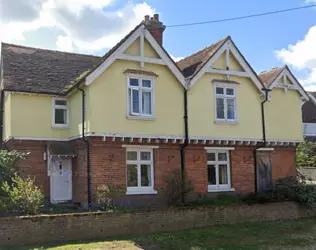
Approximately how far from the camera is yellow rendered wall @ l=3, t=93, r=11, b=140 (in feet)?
62.6

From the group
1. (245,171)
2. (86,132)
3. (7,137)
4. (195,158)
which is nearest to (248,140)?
(245,171)

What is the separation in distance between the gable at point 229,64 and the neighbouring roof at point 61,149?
706 centimetres

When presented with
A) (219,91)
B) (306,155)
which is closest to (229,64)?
(219,91)

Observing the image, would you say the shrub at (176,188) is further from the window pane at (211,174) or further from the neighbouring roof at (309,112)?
the neighbouring roof at (309,112)

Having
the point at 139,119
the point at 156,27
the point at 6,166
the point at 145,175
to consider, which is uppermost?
the point at 156,27

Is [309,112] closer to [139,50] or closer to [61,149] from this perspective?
[139,50]

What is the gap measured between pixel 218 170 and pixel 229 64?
5.39 meters

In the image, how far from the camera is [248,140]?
2112 centimetres

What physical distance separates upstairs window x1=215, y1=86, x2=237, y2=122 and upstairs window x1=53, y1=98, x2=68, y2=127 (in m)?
7.31

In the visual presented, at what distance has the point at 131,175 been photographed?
18625mm

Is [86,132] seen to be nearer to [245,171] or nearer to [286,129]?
[245,171]

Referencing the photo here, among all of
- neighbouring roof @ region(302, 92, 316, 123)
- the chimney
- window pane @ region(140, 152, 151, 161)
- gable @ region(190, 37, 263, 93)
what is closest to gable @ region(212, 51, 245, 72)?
gable @ region(190, 37, 263, 93)

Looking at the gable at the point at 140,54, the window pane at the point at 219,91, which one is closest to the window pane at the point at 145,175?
the gable at the point at 140,54

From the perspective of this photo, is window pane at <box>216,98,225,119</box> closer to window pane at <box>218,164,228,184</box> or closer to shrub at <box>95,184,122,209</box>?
window pane at <box>218,164,228,184</box>
